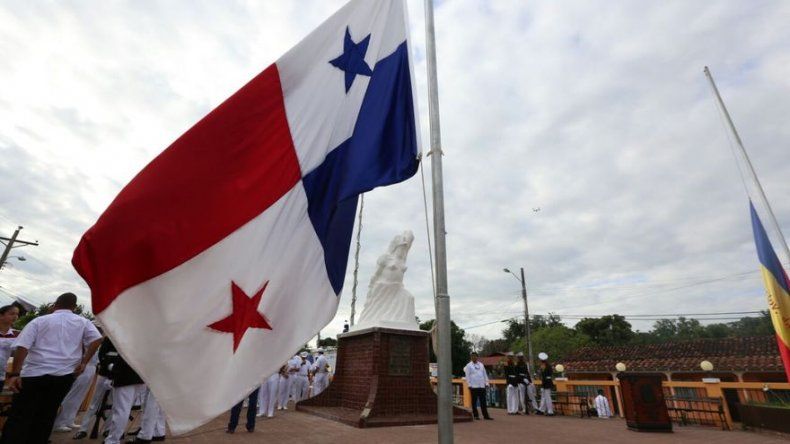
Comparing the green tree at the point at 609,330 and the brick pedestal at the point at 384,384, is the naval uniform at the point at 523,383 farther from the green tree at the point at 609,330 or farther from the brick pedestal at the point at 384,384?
the green tree at the point at 609,330

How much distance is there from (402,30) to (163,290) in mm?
3097

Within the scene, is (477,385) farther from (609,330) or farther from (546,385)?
(609,330)

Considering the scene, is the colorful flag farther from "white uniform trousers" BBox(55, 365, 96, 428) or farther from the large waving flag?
"white uniform trousers" BBox(55, 365, 96, 428)

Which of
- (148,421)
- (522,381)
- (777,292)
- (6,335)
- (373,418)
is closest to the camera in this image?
(148,421)

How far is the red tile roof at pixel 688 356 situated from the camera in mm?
22125

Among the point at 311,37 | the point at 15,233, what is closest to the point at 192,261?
the point at 311,37

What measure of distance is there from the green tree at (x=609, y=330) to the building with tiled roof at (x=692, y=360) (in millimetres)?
19755

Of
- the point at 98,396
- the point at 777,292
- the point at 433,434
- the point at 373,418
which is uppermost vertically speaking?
the point at 777,292

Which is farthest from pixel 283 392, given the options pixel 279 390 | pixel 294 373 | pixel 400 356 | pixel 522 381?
pixel 522 381

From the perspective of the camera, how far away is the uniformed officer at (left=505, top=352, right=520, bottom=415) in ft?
40.0

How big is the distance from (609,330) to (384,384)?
5124 centimetres

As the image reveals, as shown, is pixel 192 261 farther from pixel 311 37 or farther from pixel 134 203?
pixel 311 37

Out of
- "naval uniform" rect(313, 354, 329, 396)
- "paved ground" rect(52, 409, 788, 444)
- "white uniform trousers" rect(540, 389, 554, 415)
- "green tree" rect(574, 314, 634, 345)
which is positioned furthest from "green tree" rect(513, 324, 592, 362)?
"paved ground" rect(52, 409, 788, 444)

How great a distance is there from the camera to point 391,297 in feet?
34.1
